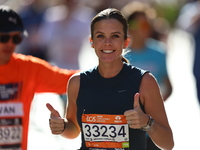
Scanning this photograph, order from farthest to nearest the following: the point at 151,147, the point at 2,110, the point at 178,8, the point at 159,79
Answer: the point at 178,8, the point at 159,79, the point at 2,110, the point at 151,147

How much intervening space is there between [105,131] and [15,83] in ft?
4.32

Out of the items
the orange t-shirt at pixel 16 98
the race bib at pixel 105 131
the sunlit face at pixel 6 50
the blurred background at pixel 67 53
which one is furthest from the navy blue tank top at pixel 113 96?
the blurred background at pixel 67 53

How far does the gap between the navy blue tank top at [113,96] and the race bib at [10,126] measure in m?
1.02

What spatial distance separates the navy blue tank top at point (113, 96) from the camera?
4.83 m

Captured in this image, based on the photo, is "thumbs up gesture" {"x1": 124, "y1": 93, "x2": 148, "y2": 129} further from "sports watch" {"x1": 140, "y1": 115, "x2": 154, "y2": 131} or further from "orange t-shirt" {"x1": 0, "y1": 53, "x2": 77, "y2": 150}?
"orange t-shirt" {"x1": 0, "y1": 53, "x2": 77, "y2": 150}

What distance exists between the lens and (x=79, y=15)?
10.9m

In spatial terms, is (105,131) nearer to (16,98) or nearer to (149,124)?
(149,124)

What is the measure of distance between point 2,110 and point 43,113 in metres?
5.54

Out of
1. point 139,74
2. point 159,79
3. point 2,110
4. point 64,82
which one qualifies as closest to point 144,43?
point 159,79

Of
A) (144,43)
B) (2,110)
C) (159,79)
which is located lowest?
(2,110)

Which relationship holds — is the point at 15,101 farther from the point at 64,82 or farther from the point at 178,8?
the point at 178,8

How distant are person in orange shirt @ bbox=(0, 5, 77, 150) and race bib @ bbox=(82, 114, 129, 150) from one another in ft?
3.49

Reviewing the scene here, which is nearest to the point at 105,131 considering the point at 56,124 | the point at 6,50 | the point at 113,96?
the point at 113,96

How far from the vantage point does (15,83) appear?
586cm
